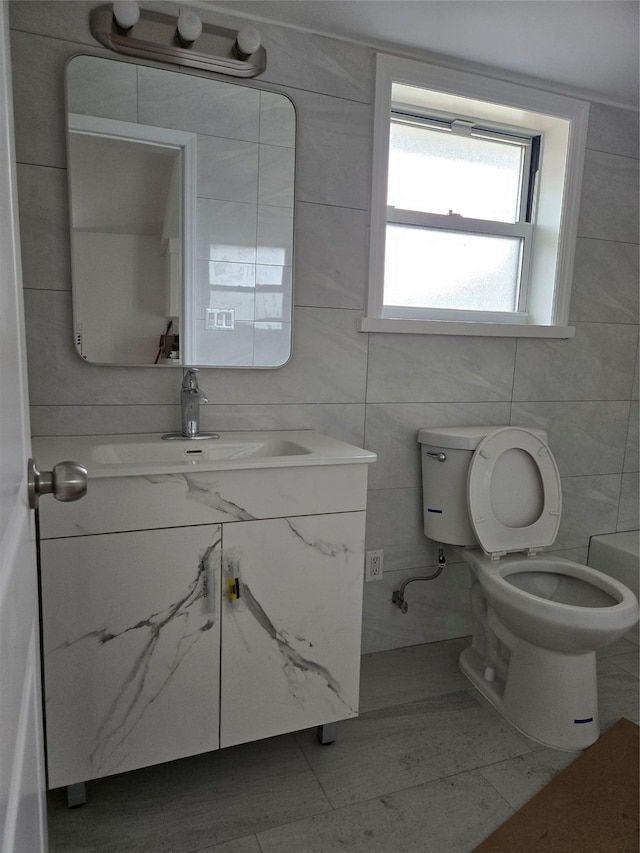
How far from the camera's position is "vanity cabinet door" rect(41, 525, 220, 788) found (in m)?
1.37

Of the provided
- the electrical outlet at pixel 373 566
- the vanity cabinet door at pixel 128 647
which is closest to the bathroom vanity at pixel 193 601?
the vanity cabinet door at pixel 128 647

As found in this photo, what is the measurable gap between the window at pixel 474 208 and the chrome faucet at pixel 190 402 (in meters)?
0.62

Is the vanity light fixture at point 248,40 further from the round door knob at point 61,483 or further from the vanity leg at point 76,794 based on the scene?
the vanity leg at point 76,794

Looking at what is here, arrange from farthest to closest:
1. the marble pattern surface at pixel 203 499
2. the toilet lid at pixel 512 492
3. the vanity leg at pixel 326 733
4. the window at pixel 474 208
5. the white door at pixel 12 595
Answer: the window at pixel 474 208, the toilet lid at pixel 512 492, the vanity leg at pixel 326 733, the marble pattern surface at pixel 203 499, the white door at pixel 12 595

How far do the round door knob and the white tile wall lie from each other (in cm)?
110

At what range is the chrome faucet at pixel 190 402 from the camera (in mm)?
1779

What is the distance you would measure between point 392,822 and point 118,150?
1910 mm

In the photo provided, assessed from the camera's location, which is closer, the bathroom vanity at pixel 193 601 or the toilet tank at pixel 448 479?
the bathroom vanity at pixel 193 601

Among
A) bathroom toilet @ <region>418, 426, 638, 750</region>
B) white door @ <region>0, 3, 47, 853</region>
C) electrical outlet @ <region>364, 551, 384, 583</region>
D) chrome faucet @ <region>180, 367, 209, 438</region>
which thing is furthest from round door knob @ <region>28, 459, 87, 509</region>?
electrical outlet @ <region>364, 551, 384, 583</region>

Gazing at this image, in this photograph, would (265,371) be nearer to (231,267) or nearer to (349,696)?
(231,267)

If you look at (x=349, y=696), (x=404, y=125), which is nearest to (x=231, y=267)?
(x=404, y=125)

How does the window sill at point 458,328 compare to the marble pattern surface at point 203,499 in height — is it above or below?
above

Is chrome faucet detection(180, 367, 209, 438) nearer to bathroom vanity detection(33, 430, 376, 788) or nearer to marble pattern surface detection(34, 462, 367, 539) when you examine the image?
bathroom vanity detection(33, 430, 376, 788)

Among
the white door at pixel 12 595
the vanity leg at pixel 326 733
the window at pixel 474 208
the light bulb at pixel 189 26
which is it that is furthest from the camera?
the window at pixel 474 208
